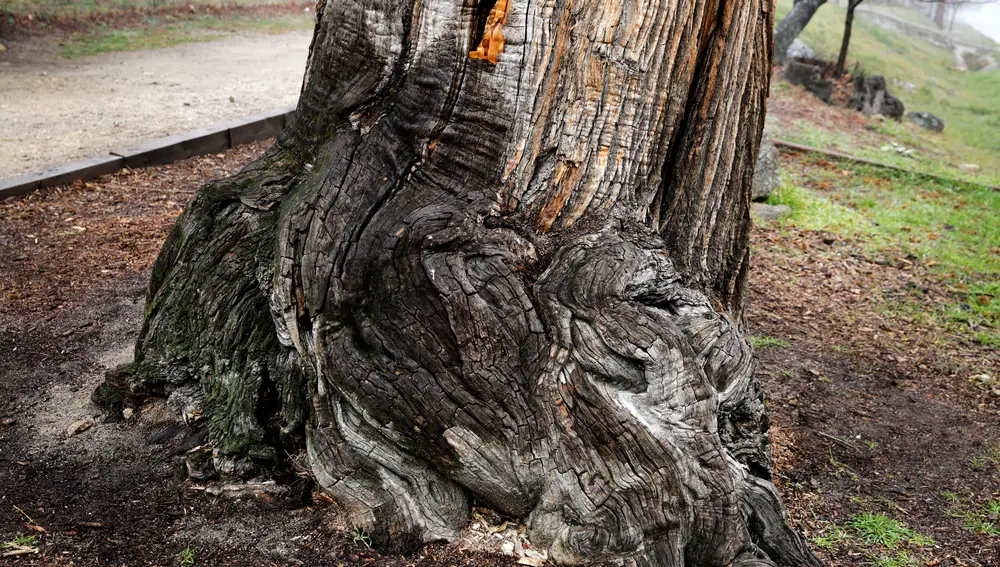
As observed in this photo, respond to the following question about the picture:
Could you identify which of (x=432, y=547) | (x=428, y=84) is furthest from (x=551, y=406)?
(x=428, y=84)

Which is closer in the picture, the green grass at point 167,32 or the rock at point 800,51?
the green grass at point 167,32

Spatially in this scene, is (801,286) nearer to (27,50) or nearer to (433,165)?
(433,165)

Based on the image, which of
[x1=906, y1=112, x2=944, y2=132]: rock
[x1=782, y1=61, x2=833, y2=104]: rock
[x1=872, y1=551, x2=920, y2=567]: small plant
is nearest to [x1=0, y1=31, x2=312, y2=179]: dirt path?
[x1=872, y1=551, x2=920, y2=567]: small plant

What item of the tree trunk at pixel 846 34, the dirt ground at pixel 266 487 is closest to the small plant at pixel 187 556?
the dirt ground at pixel 266 487

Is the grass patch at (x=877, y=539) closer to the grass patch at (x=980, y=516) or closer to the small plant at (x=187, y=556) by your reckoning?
the grass patch at (x=980, y=516)

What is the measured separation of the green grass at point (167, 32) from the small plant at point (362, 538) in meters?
11.0

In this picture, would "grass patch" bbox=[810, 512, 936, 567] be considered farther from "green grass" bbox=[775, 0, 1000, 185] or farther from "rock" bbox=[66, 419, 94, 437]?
"green grass" bbox=[775, 0, 1000, 185]

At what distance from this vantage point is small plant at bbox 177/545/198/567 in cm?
265

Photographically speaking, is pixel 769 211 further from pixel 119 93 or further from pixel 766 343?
pixel 119 93

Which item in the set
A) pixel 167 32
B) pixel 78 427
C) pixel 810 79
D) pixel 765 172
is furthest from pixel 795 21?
pixel 78 427

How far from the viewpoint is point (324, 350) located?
2.77 meters

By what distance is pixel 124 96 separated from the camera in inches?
376

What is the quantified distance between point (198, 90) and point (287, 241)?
828cm

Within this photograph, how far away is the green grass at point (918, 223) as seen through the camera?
19.7 feet
